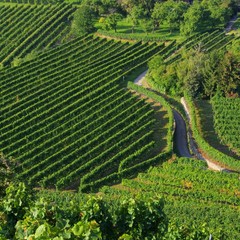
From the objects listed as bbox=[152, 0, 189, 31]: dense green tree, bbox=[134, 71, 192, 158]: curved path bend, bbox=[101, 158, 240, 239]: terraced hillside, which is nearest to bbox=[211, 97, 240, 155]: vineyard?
bbox=[134, 71, 192, 158]: curved path bend

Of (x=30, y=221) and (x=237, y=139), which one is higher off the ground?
(x=30, y=221)

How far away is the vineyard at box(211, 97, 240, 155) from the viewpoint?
161ft

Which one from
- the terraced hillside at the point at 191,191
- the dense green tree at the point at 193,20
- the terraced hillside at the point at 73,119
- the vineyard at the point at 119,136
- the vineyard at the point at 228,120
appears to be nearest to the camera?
the vineyard at the point at 119,136

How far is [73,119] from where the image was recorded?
177 feet

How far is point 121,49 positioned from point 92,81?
18068 millimetres

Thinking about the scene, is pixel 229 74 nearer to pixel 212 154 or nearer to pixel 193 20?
pixel 212 154

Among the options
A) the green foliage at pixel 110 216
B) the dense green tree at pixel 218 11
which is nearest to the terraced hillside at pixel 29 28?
the dense green tree at pixel 218 11

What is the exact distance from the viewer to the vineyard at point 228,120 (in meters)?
49.0

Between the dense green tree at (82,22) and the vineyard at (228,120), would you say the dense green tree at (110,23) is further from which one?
the vineyard at (228,120)

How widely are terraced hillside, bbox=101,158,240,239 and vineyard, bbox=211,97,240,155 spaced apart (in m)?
6.40

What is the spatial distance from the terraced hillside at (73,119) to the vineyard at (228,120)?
29.8 ft

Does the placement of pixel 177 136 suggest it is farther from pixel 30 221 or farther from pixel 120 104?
pixel 30 221

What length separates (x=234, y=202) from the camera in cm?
3856

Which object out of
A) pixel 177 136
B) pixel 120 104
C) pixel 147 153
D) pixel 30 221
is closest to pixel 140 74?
pixel 120 104
